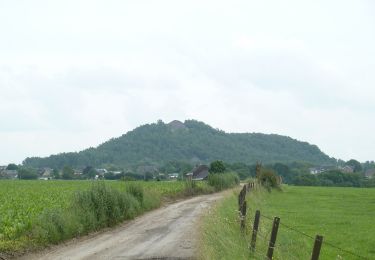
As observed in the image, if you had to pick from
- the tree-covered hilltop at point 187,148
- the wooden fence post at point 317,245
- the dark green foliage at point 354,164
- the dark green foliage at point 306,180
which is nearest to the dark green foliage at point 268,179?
the dark green foliage at point 306,180

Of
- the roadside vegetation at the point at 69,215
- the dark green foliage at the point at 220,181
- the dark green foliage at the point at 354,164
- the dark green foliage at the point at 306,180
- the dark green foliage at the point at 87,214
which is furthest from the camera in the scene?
the dark green foliage at the point at 354,164

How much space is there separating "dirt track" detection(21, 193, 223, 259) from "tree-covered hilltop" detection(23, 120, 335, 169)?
13604cm

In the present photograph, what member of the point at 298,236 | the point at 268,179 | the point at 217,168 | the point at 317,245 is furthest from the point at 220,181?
the point at 317,245

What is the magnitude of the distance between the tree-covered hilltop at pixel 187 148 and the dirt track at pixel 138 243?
13604cm

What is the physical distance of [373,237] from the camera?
2375cm

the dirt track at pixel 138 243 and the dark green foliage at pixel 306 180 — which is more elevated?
the dark green foliage at pixel 306 180

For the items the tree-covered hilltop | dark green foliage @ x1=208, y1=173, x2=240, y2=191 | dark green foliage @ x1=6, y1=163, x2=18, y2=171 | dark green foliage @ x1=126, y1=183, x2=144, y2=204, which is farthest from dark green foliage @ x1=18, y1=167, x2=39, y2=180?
dark green foliage @ x1=126, y1=183, x2=144, y2=204

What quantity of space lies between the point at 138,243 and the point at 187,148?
157 meters

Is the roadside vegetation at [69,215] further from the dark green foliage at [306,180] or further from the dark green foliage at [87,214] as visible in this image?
the dark green foliage at [306,180]

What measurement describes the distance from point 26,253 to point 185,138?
163 m

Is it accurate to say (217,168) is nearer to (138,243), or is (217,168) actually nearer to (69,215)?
(69,215)

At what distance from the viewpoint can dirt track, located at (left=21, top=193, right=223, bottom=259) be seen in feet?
59.5

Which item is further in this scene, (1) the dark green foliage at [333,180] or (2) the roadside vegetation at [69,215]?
(1) the dark green foliage at [333,180]

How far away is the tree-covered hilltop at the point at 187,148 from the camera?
170 metres
